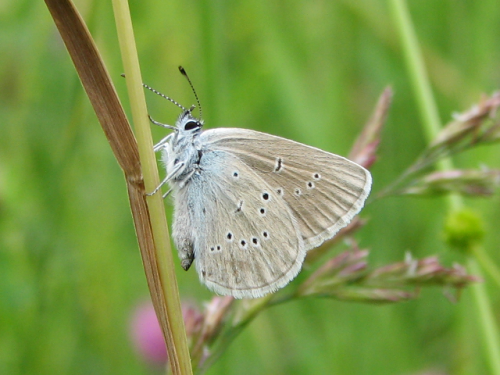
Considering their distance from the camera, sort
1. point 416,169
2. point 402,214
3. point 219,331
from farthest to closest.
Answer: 1. point 402,214
2. point 416,169
3. point 219,331

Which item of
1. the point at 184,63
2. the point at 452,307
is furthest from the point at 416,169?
the point at 184,63

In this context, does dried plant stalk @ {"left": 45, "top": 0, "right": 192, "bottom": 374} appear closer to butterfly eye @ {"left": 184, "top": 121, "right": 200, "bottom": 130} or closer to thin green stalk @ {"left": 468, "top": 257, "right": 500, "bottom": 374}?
butterfly eye @ {"left": 184, "top": 121, "right": 200, "bottom": 130}

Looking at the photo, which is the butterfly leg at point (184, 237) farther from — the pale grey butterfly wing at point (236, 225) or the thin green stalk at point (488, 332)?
the thin green stalk at point (488, 332)

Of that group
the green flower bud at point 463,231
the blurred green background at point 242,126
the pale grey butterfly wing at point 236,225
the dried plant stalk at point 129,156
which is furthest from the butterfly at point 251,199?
the dried plant stalk at point 129,156

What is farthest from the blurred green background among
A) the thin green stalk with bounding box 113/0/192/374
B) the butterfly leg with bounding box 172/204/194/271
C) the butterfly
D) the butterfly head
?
the thin green stalk with bounding box 113/0/192/374

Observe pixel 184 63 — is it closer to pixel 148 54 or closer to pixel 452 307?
pixel 148 54
